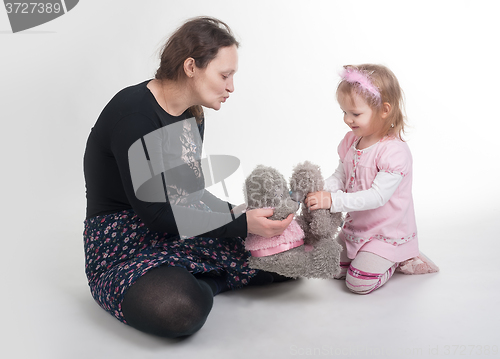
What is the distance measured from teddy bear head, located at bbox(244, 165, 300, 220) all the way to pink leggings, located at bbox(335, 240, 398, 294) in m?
0.33

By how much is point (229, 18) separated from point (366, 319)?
1.89 meters

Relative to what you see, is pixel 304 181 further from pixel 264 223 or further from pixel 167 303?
pixel 167 303

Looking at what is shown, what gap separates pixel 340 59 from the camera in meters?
2.83

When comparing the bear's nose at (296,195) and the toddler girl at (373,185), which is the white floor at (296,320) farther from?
the bear's nose at (296,195)

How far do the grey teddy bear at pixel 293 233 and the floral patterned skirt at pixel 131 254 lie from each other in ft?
0.47

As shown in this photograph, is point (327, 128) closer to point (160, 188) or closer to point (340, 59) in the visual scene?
point (340, 59)

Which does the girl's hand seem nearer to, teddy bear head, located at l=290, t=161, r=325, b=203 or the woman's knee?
teddy bear head, located at l=290, t=161, r=325, b=203

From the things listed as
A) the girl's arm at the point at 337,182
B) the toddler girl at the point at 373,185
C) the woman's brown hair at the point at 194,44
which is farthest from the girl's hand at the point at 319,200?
the woman's brown hair at the point at 194,44

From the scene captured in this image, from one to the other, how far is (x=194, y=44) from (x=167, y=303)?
0.74 m

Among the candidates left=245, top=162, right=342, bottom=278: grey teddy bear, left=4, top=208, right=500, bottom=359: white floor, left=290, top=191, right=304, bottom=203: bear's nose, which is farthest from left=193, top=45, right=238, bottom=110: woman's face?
left=4, top=208, right=500, bottom=359: white floor

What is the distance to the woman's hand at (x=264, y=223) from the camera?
148 cm

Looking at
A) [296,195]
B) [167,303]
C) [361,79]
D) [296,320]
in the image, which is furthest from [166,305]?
[361,79]

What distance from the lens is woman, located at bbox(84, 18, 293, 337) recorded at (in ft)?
4.64

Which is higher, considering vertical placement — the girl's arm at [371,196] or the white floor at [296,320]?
the girl's arm at [371,196]
